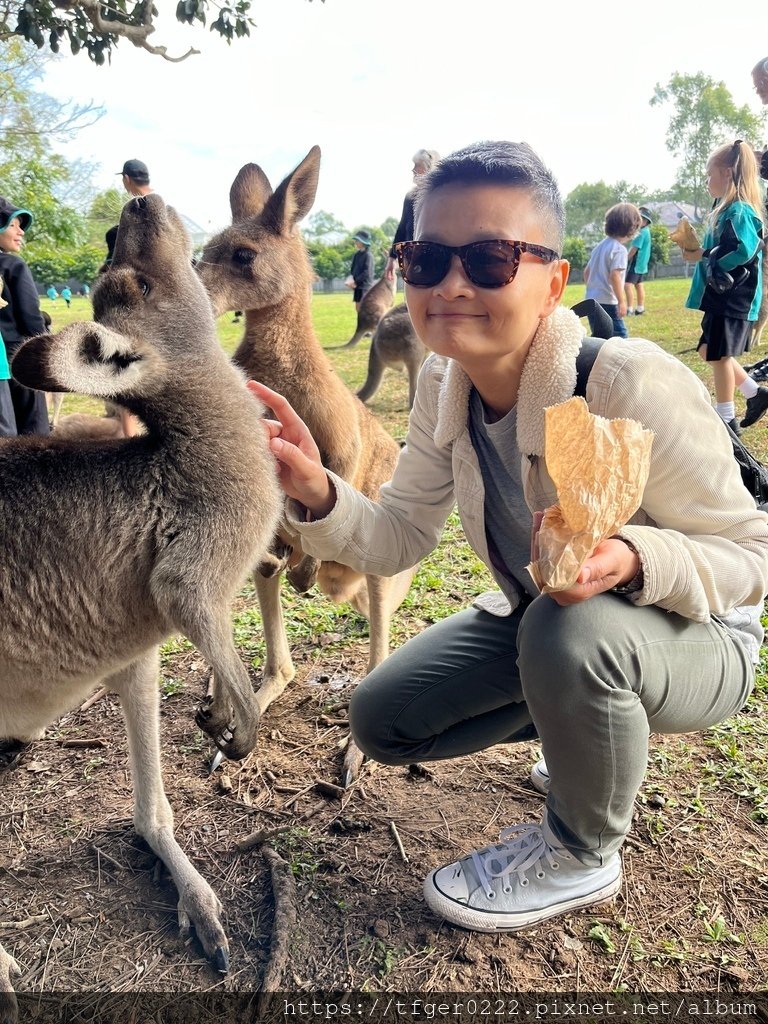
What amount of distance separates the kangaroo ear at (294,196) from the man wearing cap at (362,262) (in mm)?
9071

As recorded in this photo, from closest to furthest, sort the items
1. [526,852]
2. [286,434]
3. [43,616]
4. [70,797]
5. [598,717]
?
[598,717] < [43,616] < [526,852] < [286,434] < [70,797]

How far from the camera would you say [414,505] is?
2016mm

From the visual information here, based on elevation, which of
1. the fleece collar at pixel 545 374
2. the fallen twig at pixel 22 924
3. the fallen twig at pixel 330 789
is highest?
the fleece collar at pixel 545 374

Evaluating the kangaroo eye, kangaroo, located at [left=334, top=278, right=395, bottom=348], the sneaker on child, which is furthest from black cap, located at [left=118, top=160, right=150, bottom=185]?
kangaroo, located at [left=334, top=278, right=395, bottom=348]

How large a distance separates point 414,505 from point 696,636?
2.59ft

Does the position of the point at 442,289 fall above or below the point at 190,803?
above

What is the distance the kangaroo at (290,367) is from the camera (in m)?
2.58

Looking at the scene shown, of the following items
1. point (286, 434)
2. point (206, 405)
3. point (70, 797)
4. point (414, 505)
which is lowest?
point (70, 797)

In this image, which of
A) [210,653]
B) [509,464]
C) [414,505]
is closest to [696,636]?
[509,464]

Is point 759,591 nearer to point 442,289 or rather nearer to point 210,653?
point 442,289

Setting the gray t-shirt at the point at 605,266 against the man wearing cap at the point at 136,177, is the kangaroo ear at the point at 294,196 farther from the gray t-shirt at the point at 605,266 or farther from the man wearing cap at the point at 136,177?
the gray t-shirt at the point at 605,266

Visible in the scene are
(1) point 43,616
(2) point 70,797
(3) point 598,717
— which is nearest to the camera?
(3) point 598,717

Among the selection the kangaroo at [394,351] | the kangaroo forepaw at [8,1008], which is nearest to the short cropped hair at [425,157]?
the kangaroo at [394,351]

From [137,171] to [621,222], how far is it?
216 inches
